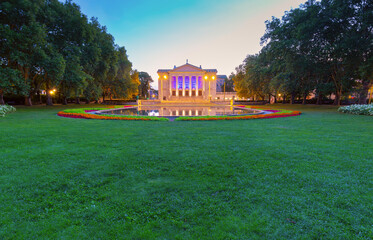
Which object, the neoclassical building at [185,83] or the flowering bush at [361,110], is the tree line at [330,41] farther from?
the neoclassical building at [185,83]

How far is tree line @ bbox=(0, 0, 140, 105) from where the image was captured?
63.1 feet

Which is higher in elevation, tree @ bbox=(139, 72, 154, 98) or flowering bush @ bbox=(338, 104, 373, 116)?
tree @ bbox=(139, 72, 154, 98)

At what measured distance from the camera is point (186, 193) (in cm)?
274

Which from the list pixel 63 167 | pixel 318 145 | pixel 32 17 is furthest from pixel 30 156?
pixel 32 17

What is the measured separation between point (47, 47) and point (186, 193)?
26.0 metres

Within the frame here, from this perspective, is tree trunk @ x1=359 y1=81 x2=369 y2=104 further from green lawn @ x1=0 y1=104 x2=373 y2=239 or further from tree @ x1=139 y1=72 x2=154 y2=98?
tree @ x1=139 y1=72 x2=154 y2=98

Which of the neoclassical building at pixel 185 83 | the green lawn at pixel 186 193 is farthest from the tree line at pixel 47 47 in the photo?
the neoclassical building at pixel 185 83

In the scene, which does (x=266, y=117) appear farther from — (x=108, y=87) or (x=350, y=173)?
(x=108, y=87)

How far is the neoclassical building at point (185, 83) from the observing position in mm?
60625

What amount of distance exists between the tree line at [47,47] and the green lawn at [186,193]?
799 inches

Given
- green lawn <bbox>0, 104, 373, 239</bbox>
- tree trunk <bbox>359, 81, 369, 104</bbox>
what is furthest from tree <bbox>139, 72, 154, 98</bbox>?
green lawn <bbox>0, 104, 373, 239</bbox>

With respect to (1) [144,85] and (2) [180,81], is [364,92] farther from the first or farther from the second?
(1) [144,85]

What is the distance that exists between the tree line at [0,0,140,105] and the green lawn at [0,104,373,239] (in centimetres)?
2029

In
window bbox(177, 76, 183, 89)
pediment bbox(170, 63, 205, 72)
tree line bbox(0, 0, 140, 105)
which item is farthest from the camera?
window bbox(177, 76, 183, 89)
